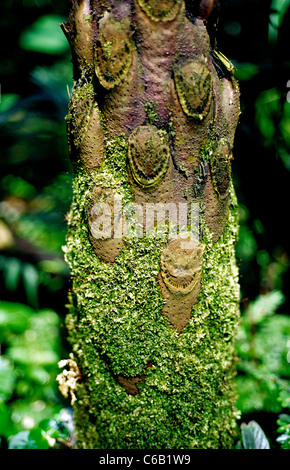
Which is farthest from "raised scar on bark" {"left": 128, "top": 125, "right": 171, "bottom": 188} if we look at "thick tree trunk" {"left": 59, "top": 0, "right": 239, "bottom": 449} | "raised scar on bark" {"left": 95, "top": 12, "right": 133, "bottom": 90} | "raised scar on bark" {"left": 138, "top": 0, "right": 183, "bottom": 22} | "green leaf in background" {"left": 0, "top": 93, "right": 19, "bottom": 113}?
"green leaf in background" {"left": 0, "top": 93, "right": 19, "bottom": 113}

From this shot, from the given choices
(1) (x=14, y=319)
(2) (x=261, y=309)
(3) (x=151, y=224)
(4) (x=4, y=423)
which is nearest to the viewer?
(3) (x=151, y=224)

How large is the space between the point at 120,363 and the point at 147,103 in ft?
2.37

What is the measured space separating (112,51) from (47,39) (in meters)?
2.05

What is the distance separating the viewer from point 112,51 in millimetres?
792

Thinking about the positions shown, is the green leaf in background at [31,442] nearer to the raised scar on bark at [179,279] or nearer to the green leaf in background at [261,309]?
the raised scar on bark at [179,279]

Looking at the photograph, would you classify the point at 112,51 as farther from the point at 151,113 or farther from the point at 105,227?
the point at 105,227

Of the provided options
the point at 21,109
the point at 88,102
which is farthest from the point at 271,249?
the point at 21,109

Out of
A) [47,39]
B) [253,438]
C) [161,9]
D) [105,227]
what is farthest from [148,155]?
[47,39]

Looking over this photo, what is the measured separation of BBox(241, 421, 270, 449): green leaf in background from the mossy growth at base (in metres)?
0.14

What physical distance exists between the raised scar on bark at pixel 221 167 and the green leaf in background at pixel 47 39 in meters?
2.07

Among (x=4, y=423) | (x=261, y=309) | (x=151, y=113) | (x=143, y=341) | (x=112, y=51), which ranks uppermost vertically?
(x=112, y=51)

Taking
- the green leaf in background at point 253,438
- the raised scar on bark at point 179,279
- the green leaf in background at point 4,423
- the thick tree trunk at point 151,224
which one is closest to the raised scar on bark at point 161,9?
the thick tree trunk at point 151,224

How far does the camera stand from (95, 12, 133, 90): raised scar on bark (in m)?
0.78

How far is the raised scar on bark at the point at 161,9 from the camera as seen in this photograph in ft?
2.49
